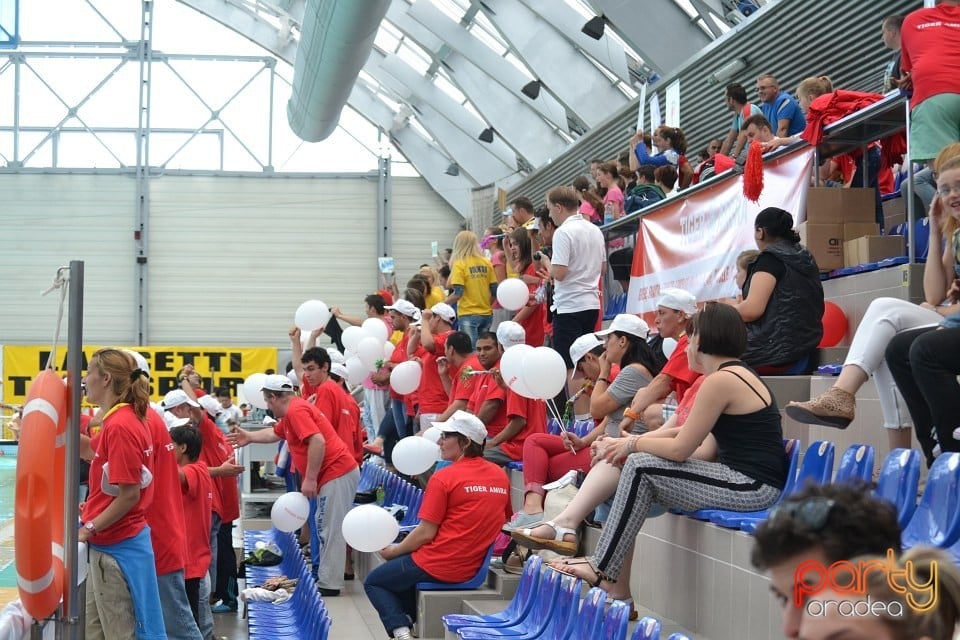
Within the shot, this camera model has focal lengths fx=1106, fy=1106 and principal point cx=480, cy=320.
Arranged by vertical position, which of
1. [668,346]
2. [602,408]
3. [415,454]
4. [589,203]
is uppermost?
[589,203]

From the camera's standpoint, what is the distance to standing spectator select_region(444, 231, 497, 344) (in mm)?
10062

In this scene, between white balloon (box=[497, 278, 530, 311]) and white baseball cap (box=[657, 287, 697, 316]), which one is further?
white balloon (box=[497, 278, 530, 311])

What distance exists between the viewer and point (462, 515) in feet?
20.0

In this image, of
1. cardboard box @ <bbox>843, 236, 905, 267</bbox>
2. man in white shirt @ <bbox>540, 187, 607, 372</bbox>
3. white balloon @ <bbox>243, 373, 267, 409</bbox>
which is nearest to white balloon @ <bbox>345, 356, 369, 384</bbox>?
→ white balloon @ <bbox>243, 373, 267, 409</bbox>

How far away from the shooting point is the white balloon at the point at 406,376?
9.46 meters

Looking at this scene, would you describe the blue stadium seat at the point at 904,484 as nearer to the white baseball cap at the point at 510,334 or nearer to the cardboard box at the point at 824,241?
the cardboard box at the point at 824,241

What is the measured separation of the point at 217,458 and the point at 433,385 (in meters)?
2.04

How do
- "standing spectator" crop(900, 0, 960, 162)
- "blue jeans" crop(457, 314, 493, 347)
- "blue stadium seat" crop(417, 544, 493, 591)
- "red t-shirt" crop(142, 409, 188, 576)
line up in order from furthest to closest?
1. "blue jeans" crop(457, 314, 493, 347)
2. "blue stadium seat" crop(417, 544, 493, 591)
3. "red t-shirt" crop(142, 409, 188, 576)
4. "standing spectator" crop(900, 0, 960, 162)

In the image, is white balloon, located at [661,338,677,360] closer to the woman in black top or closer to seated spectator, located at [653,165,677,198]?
the woman in black top

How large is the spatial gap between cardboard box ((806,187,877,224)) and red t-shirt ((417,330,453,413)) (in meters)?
3.44

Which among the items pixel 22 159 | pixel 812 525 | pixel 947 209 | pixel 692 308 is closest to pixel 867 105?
pixel 692 308

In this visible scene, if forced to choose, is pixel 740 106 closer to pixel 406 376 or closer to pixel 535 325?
pixel 535 325

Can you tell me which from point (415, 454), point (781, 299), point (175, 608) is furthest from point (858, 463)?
point (415, 454)

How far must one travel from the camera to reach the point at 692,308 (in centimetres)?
566
